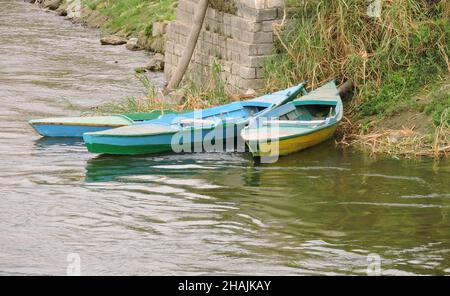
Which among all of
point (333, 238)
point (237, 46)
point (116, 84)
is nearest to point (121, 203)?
point (333, 238)

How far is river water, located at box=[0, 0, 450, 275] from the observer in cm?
1268

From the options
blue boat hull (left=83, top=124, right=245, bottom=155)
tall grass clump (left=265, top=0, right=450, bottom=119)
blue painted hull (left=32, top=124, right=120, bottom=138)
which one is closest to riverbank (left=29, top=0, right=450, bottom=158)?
tall grass clump (left=265, top=0, right=450, bottom=119)

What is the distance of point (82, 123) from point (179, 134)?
1.71 metres

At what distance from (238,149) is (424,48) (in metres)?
3.38

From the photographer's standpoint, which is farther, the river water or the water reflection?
the water reflection

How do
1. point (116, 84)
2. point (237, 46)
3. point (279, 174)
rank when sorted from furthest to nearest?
point (116, 84), point (237, 46), point (279, 174)

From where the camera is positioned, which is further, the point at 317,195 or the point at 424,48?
the point at 424,48

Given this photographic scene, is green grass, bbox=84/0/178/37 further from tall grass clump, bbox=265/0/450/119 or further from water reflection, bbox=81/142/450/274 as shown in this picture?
water reflection, bbox=81/142/450/274

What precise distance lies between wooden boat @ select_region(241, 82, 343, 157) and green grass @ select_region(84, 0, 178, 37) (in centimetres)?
886

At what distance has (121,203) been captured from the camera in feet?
48.9

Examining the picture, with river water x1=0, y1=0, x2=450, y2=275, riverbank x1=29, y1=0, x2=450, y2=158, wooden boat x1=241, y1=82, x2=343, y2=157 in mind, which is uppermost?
riverbank x1=29, y1=0, x2=450, y2=158

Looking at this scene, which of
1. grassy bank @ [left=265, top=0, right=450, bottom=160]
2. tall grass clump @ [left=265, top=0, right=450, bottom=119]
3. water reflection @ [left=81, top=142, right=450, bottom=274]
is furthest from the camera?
tall grass clump @ [left=265, top=0, right=450, bottom=119]
